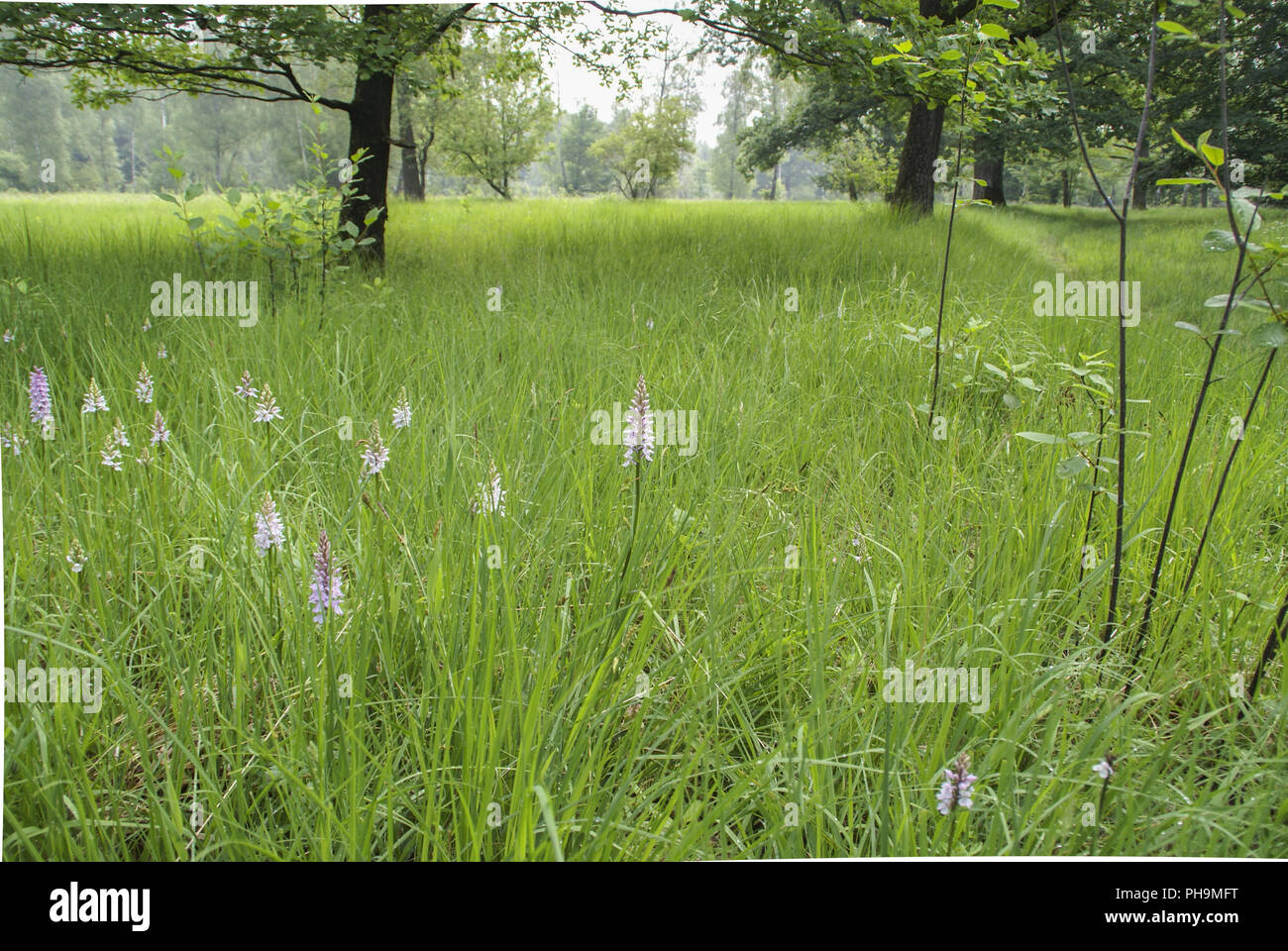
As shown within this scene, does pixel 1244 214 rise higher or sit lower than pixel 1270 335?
higher

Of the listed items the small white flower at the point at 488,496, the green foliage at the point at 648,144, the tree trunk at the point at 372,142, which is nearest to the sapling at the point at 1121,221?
the small white flower at the point at 488,496

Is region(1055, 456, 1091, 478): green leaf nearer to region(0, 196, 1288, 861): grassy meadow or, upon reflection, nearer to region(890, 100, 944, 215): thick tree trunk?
region(0, 196, 1288, 861): grassy meadow

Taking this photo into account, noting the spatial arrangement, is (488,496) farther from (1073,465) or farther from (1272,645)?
(1272,645)

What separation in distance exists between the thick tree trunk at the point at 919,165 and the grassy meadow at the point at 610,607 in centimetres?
390

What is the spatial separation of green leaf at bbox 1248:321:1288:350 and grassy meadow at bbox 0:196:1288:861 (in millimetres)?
508

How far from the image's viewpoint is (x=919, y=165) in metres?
6.36

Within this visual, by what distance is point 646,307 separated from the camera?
3.28 meters

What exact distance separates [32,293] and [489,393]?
2.20m

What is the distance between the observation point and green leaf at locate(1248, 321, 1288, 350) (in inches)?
45.1

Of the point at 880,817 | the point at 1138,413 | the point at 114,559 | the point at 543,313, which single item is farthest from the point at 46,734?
the point at 1138,413

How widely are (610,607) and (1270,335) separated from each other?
1.32 m

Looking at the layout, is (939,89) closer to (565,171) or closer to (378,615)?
(565,171)

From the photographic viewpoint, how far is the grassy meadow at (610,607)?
1038 millimetres

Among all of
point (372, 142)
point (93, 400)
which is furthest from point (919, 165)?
point (93, 400)
